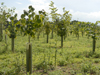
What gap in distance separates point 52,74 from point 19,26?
2.40 meters

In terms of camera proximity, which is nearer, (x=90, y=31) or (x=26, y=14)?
(x=26, y=14)

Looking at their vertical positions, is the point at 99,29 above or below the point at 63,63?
above

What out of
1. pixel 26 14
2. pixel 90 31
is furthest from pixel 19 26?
pixel 90 31

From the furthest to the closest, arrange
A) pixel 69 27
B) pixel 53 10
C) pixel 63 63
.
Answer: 1. pixel 69 27
2. pixel 53 10
3. pixel 63 63

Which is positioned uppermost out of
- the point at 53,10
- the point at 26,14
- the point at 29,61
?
the point at 53,10

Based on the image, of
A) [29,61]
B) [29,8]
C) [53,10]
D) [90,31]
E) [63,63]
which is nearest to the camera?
[29,8]

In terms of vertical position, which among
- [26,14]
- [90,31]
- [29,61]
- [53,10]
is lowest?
[29,61]

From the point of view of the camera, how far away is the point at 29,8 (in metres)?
3.44

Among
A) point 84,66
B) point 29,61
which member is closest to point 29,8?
point 29,61

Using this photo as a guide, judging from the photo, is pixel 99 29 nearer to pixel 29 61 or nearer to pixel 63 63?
pixel 63 63

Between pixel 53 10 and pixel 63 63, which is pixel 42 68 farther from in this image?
pixel 53 10

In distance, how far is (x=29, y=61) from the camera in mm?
3816

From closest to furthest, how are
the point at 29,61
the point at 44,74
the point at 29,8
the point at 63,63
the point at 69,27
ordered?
1. the point at 29,8
2. the point at 29,61
3. the point at 44,74
4. the point at 63,63
5. the point at 69,27

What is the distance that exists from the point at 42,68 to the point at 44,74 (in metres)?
0.63
